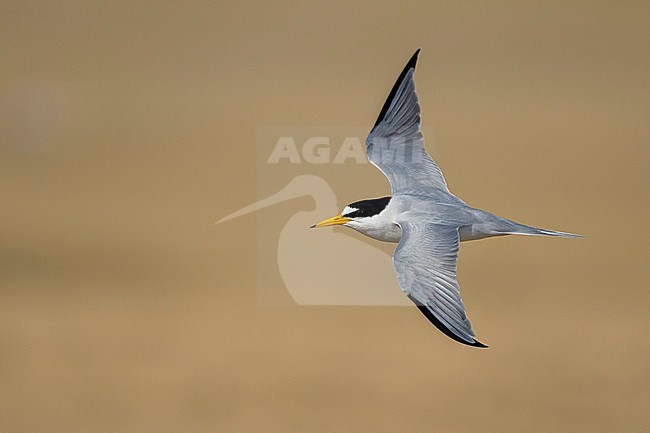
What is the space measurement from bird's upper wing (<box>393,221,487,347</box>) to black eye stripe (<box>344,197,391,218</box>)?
117mm

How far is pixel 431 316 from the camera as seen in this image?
3332 mm

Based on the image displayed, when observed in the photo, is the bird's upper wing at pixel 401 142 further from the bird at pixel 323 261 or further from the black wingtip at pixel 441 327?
the bird at pixel 323 261

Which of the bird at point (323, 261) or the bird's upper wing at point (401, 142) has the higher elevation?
the bird's upper wing at point (401, 142)

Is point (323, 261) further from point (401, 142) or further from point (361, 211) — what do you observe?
point (361, 211)

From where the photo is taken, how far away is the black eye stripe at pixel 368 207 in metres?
3.77

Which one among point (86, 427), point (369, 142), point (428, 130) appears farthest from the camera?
point (428, 130)

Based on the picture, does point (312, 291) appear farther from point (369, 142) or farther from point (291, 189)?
point (369, 142)

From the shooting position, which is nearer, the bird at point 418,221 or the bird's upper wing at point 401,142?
the bird at point 418,221

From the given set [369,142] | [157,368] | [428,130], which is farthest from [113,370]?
[369,142]

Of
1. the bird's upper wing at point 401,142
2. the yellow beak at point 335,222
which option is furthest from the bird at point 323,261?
the yellow beak at point 335,222

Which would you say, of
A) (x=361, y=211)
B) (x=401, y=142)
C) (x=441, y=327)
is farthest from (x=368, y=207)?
(x=441, y=327)

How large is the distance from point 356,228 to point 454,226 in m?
0.33

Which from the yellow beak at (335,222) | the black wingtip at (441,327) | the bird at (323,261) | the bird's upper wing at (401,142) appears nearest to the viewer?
the black wingtip at (441,327)

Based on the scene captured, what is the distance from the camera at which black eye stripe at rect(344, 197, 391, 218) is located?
3770 millimetres
